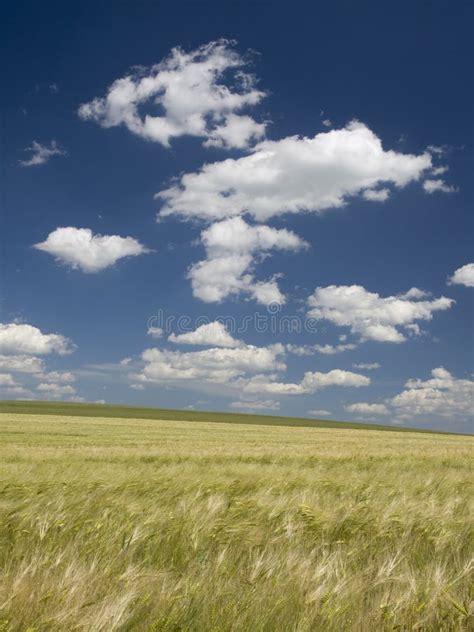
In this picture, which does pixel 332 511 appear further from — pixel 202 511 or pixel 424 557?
pixel 202 511

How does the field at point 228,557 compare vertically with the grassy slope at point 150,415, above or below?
above

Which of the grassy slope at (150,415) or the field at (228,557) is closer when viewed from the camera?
the field at (228,557)

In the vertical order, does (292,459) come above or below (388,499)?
below

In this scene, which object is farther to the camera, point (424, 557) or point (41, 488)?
point (41, 488)

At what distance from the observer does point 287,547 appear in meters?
4.24

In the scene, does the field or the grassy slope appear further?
the grassy slope

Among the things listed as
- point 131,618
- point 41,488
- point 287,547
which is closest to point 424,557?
point 287,547

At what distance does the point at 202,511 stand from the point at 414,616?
231 cm

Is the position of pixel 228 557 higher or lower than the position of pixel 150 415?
higher

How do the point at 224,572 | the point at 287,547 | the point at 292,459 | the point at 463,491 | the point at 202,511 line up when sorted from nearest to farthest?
1. the point at 224,572
2. the point at 287,547
3. the point at 202,511
4. the point at 463,491
5. the point at 292,459

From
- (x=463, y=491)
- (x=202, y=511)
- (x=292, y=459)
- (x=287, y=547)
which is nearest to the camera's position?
(x=287, y=547)

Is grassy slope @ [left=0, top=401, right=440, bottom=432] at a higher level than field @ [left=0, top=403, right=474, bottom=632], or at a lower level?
lower

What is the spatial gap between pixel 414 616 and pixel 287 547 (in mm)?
1389

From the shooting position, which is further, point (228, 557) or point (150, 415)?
point (150, 415)
